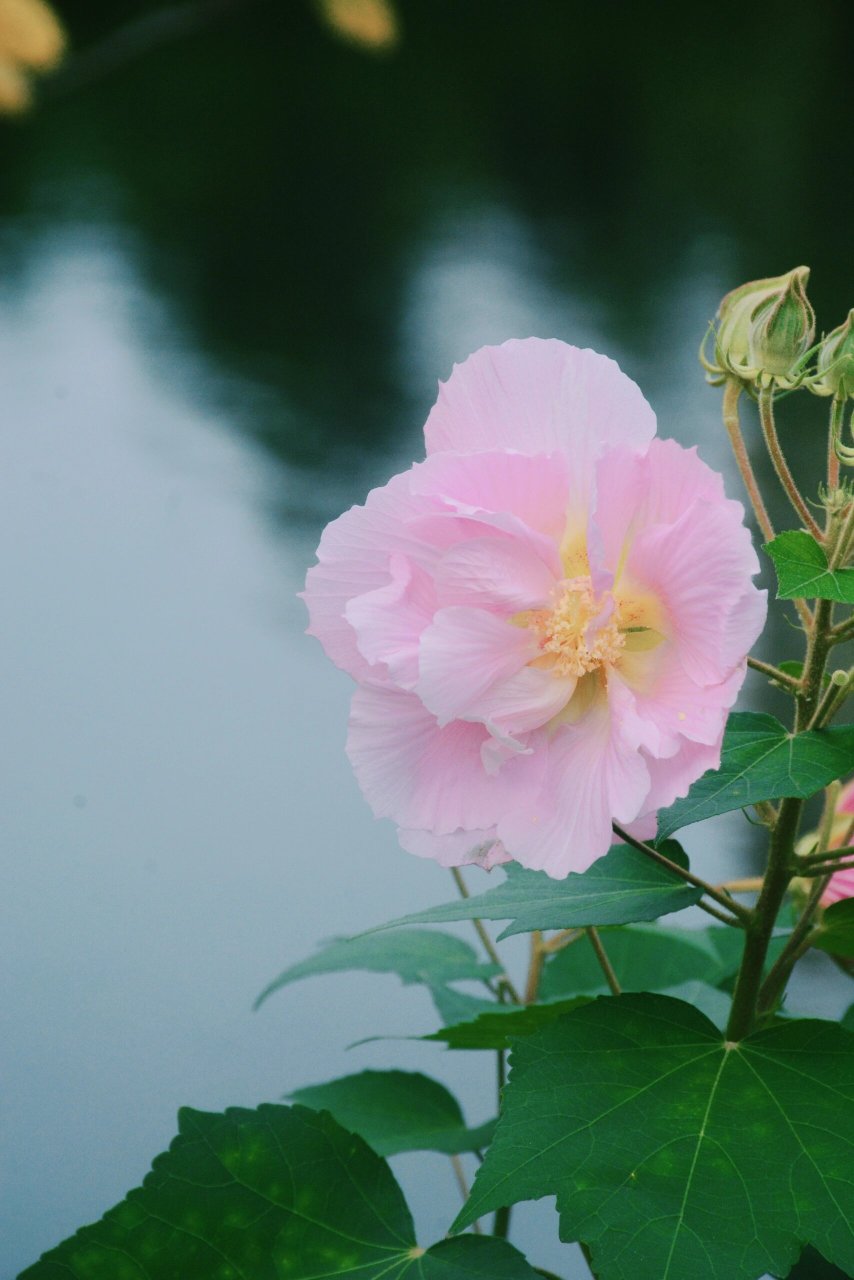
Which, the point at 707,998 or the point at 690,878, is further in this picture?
the point at 707,998

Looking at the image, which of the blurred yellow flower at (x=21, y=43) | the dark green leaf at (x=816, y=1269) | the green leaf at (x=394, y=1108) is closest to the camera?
the dark green leaf at (x=816, y=1269)

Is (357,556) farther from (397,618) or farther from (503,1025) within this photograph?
(503,1025)

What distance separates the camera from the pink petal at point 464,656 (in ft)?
0.89

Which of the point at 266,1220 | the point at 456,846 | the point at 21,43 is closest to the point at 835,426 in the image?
the point at 456,846

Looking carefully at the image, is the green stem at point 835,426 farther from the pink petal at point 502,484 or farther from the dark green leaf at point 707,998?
the dark green leaf at point 707,998

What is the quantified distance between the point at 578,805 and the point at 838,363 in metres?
0.11

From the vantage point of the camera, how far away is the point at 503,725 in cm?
28

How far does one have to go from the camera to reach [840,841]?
412 millimetres

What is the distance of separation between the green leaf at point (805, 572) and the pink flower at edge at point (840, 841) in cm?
11

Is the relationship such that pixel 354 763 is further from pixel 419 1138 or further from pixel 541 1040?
pixel 419 1138

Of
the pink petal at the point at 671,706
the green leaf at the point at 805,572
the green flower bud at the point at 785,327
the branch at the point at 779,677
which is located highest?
the green flower bud at the point at 785,327

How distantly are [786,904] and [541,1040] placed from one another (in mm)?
214

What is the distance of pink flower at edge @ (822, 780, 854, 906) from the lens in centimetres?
37

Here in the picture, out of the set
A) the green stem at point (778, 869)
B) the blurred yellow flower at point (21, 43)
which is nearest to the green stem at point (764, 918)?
the green stem at point (778, 869)
